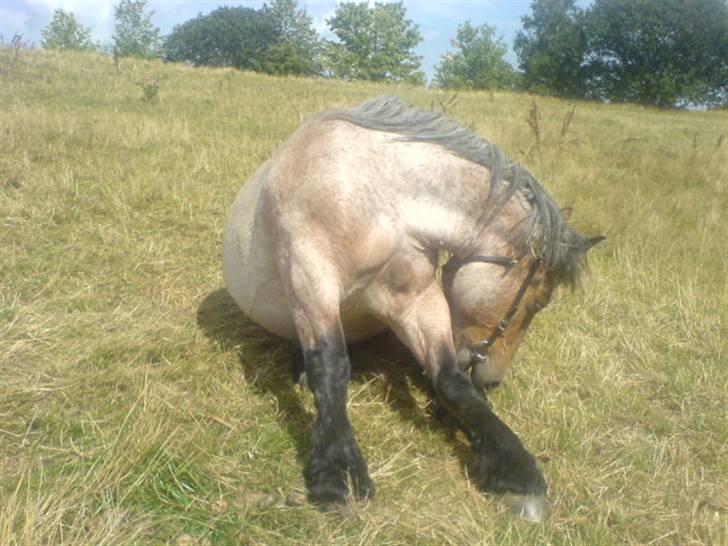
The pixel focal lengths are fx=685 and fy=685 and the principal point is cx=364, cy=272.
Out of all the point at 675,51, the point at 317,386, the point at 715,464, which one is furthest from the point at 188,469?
the point at 675,51

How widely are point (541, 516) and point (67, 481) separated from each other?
6.06 ft

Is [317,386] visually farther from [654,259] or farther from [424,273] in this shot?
[654,259]

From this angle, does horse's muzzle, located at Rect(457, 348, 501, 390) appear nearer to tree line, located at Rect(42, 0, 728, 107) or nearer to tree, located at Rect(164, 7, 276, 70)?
tree line, located at Rect(42, 0, 728, 107)

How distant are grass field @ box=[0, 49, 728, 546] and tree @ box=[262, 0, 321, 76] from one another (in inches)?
1917

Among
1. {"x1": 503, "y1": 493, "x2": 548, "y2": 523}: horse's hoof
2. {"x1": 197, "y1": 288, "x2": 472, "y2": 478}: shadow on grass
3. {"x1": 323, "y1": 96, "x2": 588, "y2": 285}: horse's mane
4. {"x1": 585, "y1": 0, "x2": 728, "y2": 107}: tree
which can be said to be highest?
{"x1": 585, "y1": 0, "x2": 728, "y2": 107}: tree

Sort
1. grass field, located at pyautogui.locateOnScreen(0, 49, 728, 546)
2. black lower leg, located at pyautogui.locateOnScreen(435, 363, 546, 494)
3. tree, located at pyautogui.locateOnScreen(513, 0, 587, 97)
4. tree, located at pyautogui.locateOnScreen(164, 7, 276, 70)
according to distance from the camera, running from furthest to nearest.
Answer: tree, located at pyautogui.locateOnScreen(164, 7, 276, 70)
tree, located at pyautogui.locateOnScreen(513, 0, 587, 97)
black lower leg, located at pyautogui.locateOnScreen(435, 363, 546, 494)
grass field, located at pyautogui.locateOnScreen(0, 49, 728, 546)

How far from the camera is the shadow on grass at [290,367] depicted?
340 centimetres

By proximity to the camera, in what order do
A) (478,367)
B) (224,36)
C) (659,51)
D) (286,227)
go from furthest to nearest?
(224,36), (659,51), (478,367), (286,227)

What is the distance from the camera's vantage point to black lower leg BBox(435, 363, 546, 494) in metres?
2.84

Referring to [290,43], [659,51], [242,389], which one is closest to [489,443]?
[242,389]

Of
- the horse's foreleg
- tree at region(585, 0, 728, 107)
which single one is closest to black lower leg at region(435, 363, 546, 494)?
the horse's foreleg

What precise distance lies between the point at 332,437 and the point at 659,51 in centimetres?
5256

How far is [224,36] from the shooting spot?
70.1 m

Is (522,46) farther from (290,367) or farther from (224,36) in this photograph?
(290,367)
